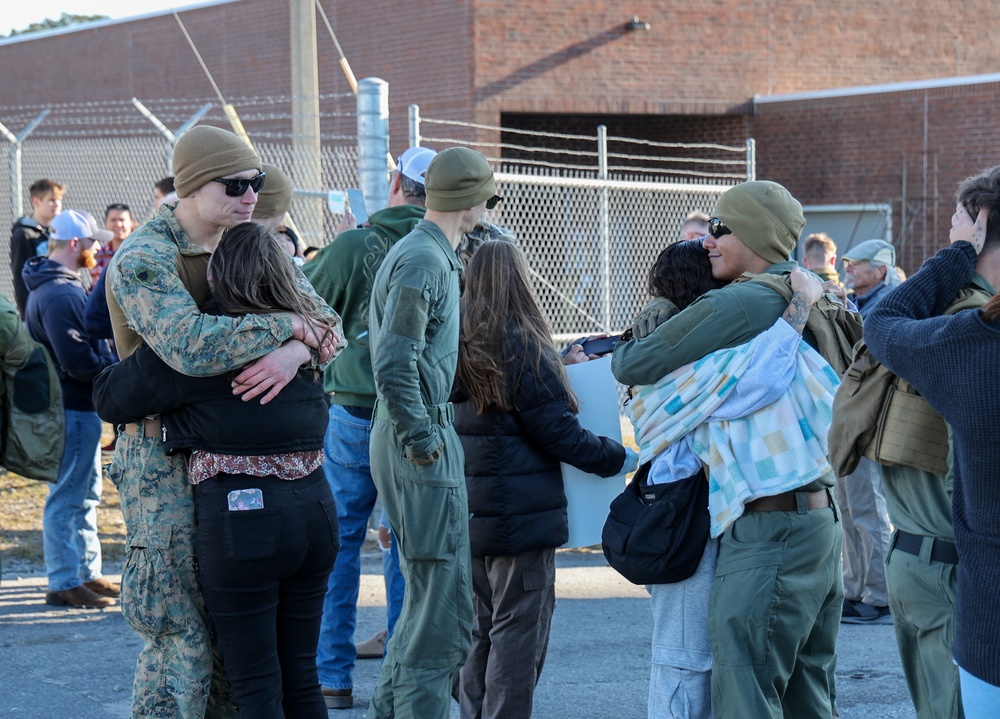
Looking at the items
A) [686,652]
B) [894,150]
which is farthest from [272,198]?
[894,150]

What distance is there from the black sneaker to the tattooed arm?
12.0 ft

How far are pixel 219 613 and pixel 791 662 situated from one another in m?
1.69

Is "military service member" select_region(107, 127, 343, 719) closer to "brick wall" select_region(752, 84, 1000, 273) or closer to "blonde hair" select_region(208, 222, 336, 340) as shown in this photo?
"blonde hair" select_region(208, 222, 336, 340)

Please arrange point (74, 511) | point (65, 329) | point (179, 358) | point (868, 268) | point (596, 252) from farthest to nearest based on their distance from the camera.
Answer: point (596, 252) → point (868, 268) → point (74, 511) → point (65, 329) → point (179, 358)

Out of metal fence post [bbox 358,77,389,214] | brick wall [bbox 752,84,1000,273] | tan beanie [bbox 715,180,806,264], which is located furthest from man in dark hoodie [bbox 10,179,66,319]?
brick wall [bbox 752,84,1000,273]

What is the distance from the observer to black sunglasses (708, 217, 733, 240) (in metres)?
3.62

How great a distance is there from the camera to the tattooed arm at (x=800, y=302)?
136 inches

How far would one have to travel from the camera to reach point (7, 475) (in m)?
9.77

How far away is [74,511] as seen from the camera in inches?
259

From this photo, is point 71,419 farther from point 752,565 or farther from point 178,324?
point 752,565

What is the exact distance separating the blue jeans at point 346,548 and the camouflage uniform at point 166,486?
1.63m

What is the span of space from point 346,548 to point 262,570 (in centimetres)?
190

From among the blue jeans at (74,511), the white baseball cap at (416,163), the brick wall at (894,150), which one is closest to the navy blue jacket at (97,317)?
the blue jeans at (74,511)

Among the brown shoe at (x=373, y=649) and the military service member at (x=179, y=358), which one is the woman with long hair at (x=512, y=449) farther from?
the brown shoe at (x=373, y=649)
